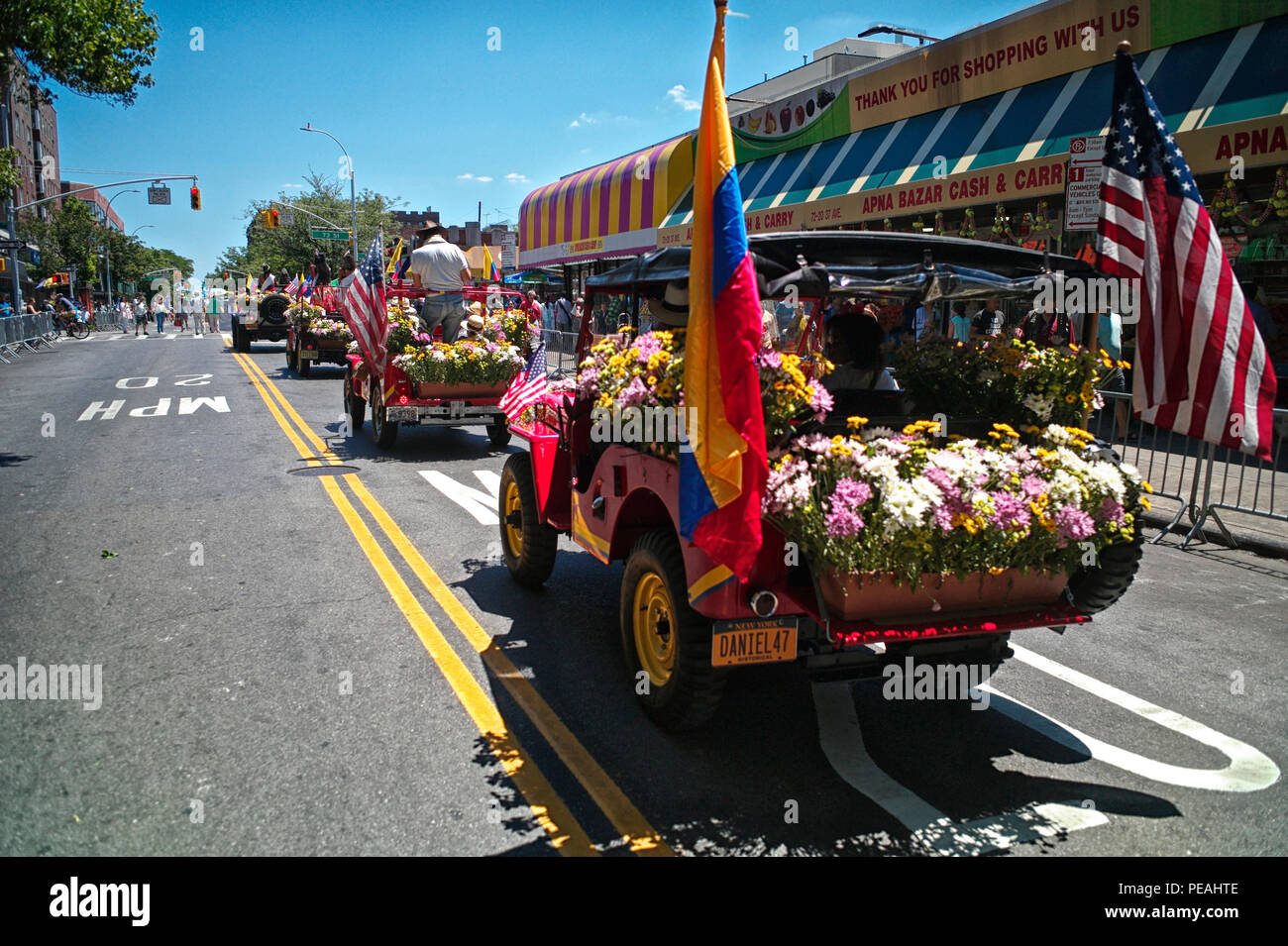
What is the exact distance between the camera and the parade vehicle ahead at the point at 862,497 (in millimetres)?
3592

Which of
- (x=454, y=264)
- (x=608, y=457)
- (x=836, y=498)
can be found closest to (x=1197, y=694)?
(x=836, y=498)

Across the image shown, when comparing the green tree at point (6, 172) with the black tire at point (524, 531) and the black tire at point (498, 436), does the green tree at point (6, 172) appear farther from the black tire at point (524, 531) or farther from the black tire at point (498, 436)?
the black tire at point (524, 531)

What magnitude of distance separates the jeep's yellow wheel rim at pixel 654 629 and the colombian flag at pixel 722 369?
2.44 ft

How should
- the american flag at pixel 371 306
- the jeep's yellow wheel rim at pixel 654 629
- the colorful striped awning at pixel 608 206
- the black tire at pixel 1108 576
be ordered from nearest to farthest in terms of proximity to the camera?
the black tire at pixel 1108 576 < the jeep's yellow wheel rim at pixel 654 629 < the american flag at pixel 371 306 < the colorful striped awning at pixel 608 206

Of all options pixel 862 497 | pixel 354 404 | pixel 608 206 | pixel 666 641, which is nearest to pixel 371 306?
pixel 354 404

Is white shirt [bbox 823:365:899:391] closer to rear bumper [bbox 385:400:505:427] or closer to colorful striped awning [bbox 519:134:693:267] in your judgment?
rear bumper [bbox 385:400:505:427]

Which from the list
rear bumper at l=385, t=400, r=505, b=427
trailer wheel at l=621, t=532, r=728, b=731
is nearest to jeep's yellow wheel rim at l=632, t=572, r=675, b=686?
trailer wheel at l=621, t=532, r=728, b=731

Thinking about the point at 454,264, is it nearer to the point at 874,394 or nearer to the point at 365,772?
the point at 874,394

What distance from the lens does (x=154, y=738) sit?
4121 millimetres

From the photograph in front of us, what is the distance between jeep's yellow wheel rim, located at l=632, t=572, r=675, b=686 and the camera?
4203 mm

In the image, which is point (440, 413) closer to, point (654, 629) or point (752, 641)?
point (654, 629)

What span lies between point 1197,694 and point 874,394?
2.33 meters

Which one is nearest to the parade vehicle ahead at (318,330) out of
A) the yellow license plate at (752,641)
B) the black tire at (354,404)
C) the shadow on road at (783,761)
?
the black tire at (354,404)

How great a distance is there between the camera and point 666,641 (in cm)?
428
